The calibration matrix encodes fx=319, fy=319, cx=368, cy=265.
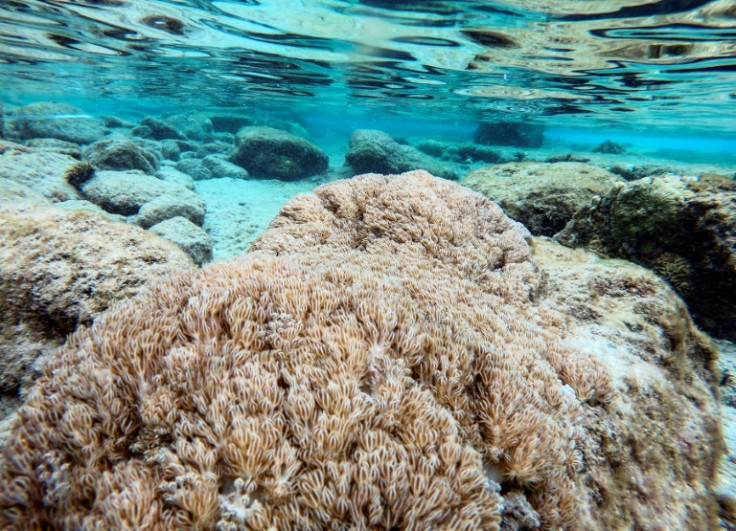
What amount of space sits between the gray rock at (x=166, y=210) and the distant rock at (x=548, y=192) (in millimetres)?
7945

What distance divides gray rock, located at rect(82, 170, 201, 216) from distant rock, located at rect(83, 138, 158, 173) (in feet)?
8.89

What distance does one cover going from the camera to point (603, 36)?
35.6ft

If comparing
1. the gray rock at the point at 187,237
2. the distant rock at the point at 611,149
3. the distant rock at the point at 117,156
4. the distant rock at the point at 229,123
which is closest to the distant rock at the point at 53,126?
the distant rock at the point at 117,156

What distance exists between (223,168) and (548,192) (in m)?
15.3

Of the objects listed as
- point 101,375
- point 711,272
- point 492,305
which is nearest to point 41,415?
point 101,375

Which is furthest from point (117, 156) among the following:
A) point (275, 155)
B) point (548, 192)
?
point (548, 192)

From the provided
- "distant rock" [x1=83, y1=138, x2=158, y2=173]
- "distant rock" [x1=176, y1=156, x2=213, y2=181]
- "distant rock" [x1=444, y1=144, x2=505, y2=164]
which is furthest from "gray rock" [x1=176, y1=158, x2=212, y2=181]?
"distant rock" [x1=444, y1=144, x2=505, y2=164]

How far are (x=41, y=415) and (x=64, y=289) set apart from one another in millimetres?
2108

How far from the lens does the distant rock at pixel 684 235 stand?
4.31 m

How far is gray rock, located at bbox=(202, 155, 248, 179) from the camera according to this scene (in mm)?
16359

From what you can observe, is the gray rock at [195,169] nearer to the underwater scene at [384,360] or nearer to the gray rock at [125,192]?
the gray rock at [125,192]

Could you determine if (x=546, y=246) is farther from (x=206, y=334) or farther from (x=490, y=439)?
(x=206, y=334)

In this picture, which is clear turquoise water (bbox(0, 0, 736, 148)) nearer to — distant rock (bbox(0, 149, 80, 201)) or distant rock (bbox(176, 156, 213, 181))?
distant rock (bbox(176, 156, 213, 181))

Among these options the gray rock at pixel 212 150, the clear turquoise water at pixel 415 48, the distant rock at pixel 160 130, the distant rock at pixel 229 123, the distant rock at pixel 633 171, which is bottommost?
the distant rock at pixel 229 123
